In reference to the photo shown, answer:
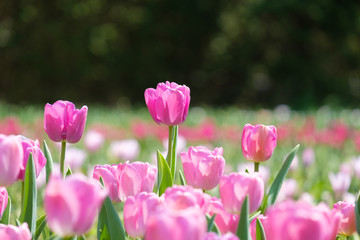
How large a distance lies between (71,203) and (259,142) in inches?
22.6

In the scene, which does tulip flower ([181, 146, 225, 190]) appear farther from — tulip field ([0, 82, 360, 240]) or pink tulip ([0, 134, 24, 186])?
pink tulip ([0, 134, 24, 186])

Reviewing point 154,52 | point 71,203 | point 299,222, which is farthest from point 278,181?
point 154,52

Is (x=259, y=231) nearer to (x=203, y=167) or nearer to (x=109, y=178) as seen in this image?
(x=203, y=167)

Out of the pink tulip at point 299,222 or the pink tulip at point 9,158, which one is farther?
the pink tulip at point 9,158

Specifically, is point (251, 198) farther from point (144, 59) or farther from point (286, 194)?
point (144, 59)

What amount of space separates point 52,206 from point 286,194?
1.95m

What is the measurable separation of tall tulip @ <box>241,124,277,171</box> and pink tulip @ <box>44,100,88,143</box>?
0.34 meters

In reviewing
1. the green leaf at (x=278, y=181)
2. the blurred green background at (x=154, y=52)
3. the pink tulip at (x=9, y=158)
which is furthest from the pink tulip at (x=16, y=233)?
the blurred green background at (x=154, y=52)

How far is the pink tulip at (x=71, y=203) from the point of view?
0.66 m

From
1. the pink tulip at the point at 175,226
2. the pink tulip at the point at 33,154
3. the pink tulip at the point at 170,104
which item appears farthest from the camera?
the pink tulip at the point at 170,104

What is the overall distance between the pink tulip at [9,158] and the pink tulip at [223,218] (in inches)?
13.3

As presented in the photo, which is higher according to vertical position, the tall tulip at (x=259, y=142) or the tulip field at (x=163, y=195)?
the tall tulip at (x=259, y=142)

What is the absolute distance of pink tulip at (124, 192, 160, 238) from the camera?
0.87 m

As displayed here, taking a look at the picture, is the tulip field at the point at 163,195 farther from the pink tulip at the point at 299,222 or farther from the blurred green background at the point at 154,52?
the blurred green background at the point at 154,52
